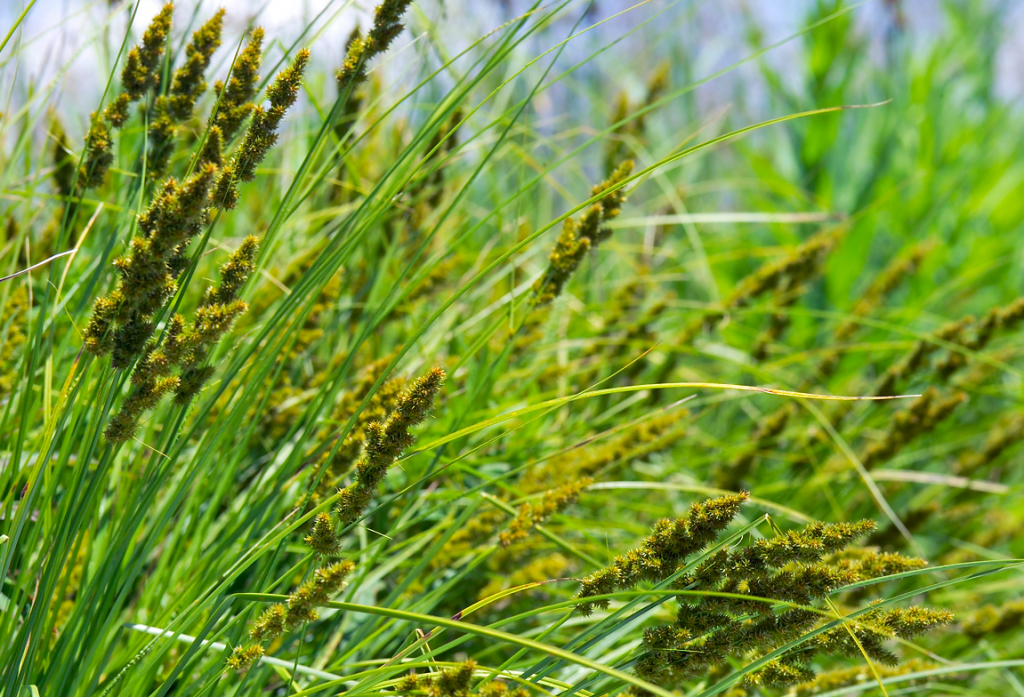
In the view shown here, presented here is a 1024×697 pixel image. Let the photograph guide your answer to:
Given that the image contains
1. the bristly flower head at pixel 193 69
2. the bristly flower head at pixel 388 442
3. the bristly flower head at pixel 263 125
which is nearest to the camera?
the bristly flower head at pixel 388 442

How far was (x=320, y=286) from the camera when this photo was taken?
2.91ft

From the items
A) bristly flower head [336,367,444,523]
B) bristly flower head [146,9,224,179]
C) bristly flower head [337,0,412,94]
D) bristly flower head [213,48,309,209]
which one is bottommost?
bristly flower head [336,367,444,523]

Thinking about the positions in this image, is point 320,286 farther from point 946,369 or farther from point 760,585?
point 946,369

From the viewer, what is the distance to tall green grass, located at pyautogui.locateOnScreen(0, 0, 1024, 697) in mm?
726

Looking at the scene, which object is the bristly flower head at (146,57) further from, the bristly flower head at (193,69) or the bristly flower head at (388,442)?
the bristly flower head at (388,442)

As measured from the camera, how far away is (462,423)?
44.3 inches

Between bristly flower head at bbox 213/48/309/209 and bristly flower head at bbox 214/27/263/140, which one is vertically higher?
bristly flower head at bbox 214/27/263/140

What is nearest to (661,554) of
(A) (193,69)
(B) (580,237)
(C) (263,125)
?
(B) (580,237)

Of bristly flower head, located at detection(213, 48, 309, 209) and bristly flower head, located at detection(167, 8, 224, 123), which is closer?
bristly flower head, located at detection(213, 48, 309, 209)

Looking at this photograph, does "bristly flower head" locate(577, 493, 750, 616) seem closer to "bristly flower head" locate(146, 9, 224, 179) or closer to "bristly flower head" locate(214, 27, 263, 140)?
"bristly flower head" locate(214, 27, 263, 140)

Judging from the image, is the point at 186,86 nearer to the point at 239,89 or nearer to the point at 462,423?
the point at 239,89

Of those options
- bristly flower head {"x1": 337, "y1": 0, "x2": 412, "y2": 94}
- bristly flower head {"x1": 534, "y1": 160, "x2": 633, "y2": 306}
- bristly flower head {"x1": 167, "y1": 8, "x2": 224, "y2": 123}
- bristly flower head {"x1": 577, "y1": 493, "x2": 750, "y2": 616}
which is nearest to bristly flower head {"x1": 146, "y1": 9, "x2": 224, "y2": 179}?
bristly flower head {"x1": 167, "y1": 8, "x2": 224, "y2": 123}

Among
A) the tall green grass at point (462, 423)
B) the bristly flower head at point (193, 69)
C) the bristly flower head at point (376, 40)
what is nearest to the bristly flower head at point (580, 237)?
the tall green grass at point (462, 423)

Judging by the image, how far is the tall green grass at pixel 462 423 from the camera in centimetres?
73
